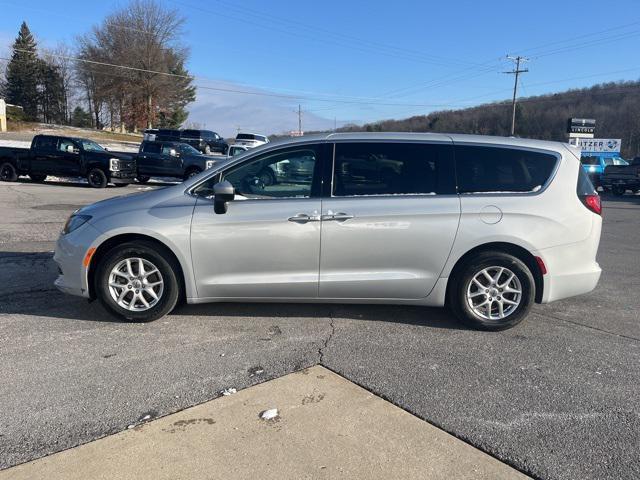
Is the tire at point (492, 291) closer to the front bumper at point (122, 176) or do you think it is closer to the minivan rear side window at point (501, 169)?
the minivan rear side window at point (501, 169)

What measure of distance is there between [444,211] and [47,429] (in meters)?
3.36

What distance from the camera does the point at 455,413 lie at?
3.20 m

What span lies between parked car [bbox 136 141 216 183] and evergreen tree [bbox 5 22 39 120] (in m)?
52.7

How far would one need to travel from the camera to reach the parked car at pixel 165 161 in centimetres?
2086

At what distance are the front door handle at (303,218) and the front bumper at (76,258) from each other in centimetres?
173

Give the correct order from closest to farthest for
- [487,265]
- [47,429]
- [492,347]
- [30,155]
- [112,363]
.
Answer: [47,429]
[112,363]
[492,347]
[487,265]
[30,155]

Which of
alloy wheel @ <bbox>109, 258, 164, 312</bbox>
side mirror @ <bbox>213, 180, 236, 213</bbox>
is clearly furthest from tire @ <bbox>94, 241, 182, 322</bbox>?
side mirror @ <bbox>213, 180, 236, 213</bbox>

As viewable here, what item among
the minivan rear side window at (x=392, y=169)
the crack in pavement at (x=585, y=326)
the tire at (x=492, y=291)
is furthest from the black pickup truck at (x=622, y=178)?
the minivan rear side window at (x=392, y=169)

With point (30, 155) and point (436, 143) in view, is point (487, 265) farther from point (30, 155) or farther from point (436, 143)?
point (30, 155)

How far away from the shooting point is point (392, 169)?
4645 millimetres

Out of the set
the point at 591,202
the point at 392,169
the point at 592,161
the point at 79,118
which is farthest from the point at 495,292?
the point at 79,118

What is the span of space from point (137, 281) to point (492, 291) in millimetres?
3172

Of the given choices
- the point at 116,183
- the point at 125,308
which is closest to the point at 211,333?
the point at 125,308

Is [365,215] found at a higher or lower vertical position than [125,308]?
higher
